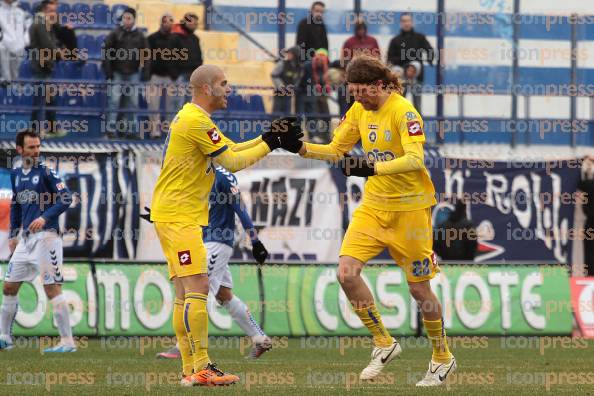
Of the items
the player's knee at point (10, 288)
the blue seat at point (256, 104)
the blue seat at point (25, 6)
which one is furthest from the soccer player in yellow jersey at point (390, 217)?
the blue seat at point (25, 6)

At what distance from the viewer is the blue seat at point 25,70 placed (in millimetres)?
20875

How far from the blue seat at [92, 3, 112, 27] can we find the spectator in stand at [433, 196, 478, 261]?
7535 millimetres

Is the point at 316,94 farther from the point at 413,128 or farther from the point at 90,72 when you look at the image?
the point at 413,128

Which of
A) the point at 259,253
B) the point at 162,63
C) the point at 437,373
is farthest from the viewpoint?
the point at 162,63

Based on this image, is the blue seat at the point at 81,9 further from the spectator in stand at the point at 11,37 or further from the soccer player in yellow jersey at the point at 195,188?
the soccer player in yellow jersey at the point at 195,188

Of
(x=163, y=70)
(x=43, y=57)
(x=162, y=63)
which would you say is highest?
(x=43, y=57)

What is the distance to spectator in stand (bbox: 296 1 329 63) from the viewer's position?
68.8 feet

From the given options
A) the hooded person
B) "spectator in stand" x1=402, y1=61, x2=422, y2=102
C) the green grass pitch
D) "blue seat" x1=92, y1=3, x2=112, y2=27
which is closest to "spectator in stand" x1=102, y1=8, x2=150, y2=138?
the hooded person

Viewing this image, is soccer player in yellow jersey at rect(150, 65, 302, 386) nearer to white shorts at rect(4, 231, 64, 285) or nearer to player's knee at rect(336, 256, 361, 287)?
player's knee at rect(336, 256, 361, 287)

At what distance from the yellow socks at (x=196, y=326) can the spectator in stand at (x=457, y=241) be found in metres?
9.92

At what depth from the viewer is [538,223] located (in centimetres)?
2038

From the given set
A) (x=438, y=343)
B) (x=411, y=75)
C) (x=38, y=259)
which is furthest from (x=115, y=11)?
(x=438, y=343)

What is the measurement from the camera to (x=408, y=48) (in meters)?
21.1

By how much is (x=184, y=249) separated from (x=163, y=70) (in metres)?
11.4
